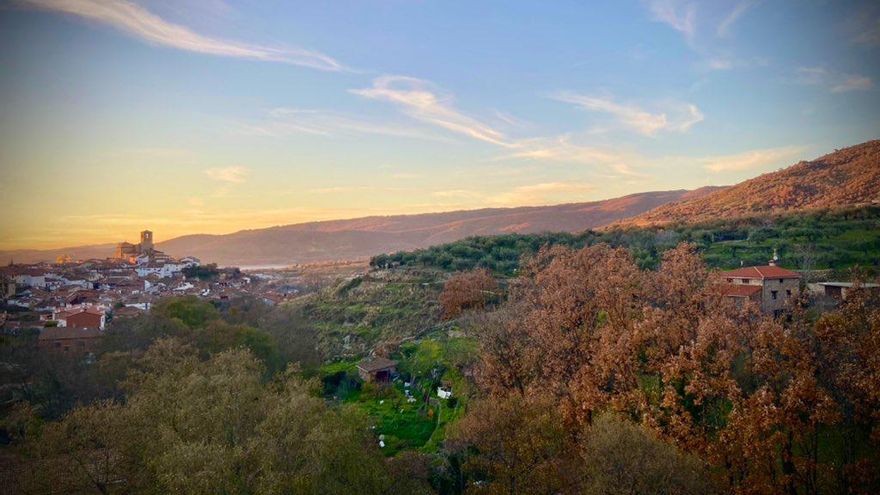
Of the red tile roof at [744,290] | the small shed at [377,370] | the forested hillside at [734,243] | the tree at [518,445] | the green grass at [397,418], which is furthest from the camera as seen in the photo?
the forested hillside at [734,243]

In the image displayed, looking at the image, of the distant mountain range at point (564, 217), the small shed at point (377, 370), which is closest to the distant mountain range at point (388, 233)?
the distant mountain range at point (564, 217)

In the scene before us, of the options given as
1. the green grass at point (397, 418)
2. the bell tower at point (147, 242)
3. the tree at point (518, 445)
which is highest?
the bell tower at point (147, 242)

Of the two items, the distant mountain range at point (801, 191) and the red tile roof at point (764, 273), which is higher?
the distant mountain range at point (801, 191)

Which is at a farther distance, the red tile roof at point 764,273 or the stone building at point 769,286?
the red tile roof at point 764,273

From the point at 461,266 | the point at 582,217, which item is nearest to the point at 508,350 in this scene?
the point at 461,266

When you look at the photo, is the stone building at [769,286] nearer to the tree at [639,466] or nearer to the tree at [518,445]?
the tree at [518,445]

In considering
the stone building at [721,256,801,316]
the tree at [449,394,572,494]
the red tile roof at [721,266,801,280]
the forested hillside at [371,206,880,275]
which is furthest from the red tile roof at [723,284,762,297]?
the tree at [449,394,572,494]

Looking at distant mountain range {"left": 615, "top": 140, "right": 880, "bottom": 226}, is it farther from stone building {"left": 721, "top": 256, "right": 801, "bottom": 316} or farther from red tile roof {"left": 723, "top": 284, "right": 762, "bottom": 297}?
red tile roof {"left": 723, "top": 284, "right": 762, "bottom": 297}
